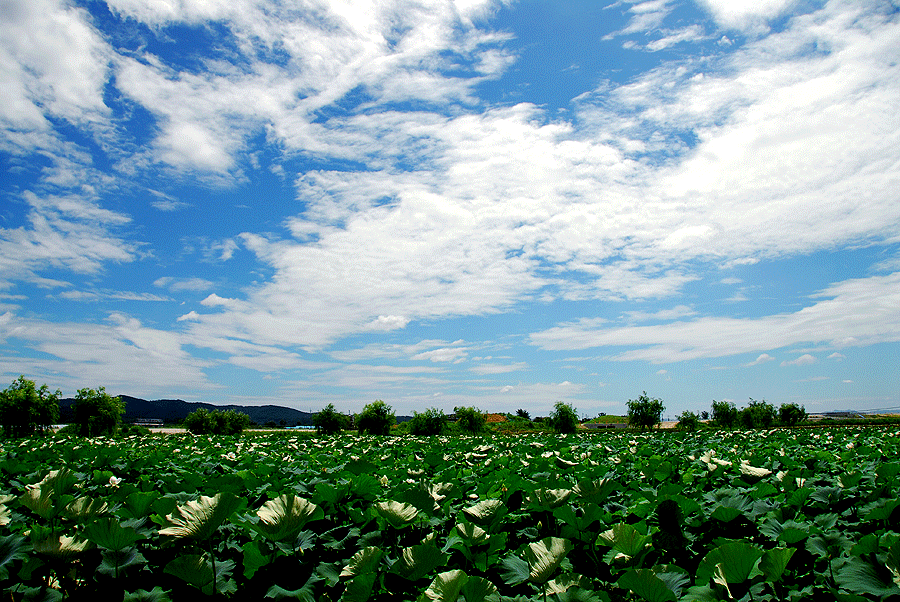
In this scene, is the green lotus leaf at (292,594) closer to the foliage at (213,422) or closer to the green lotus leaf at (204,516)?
the green lotus leaf at (204,516)

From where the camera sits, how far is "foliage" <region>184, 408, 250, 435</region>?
59.5 metres

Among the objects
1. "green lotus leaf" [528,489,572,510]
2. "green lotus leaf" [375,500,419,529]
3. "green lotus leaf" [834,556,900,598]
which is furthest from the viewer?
"green lotus leaf" [528,489,572,510]

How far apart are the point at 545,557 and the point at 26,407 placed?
46.5 m

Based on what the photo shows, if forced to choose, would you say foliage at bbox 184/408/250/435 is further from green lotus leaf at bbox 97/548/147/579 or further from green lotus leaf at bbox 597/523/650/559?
green lotus leaf at bbox 597/523/650/559

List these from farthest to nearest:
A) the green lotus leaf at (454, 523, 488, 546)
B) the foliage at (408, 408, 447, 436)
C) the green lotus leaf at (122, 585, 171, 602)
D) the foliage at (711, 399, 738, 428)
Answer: the foliage at (711, 399, 738, 428) < the foliage at (408, 408, 447, 436) < the green lotus leaf at (454, 523, 488, 546) < the green lotus leaf at (122, 585, 171, 602)

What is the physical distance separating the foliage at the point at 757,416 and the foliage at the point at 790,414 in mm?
1835

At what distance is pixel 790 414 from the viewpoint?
220 feet

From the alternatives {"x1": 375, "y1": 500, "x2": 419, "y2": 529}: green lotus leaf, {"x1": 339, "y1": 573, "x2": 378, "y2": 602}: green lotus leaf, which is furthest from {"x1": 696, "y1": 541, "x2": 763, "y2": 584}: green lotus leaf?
{"x1": 375, "y1": 500, "x2": 419, "y2": 529}: green lotus leaf

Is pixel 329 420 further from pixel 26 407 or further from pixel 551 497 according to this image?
pixel 551 497

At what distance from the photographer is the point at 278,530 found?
2484 mm

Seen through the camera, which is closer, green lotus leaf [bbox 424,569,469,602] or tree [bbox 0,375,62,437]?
green lotus leaf [bbox 424,569,469,602]

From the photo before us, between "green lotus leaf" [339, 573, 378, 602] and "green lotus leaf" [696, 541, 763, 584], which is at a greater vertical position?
"green lotus leaf" [696, 541, 763, 584]

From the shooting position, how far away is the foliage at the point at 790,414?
6700cm

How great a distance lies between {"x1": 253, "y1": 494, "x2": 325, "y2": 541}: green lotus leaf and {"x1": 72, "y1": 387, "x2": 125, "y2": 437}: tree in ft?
145
